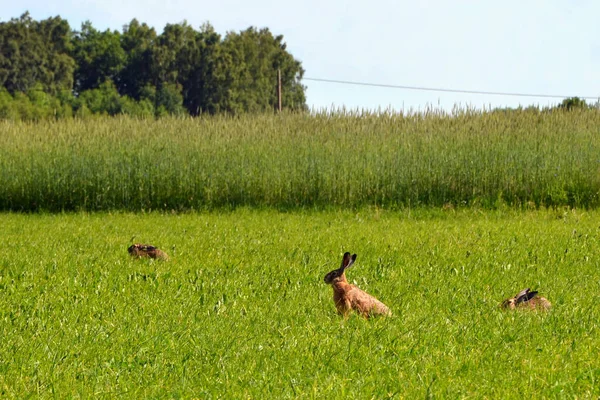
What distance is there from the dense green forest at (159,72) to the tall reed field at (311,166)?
42.8m

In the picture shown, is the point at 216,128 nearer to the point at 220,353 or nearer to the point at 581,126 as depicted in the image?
the point at 581,126

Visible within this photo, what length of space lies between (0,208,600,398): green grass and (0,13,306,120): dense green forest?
51.3m

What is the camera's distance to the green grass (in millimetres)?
4844

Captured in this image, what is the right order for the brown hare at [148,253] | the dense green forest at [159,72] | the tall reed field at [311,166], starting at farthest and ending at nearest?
the dense green forest at [159,72], the tall reed field at [311,166], the brown hare at [148,253]

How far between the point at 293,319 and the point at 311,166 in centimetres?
1000

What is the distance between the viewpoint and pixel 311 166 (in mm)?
16219

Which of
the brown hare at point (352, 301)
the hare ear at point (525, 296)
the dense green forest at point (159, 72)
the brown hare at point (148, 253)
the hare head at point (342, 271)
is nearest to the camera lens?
the hare head at point (342, 271)

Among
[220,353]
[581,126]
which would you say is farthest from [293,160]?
[220,353]

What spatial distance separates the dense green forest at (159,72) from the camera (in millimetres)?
65000

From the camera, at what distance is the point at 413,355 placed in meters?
5.33

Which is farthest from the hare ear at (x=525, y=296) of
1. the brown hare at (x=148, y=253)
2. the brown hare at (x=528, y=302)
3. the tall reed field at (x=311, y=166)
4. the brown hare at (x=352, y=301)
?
the tall reed field at (x=311, y=166)

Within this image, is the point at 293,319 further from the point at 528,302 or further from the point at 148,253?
the point at 148,253

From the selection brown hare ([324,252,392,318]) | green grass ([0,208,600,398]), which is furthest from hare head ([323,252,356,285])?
green grass ([0,208,600,398])

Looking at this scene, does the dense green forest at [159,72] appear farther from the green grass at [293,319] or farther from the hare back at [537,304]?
the hare back at [537,304]
